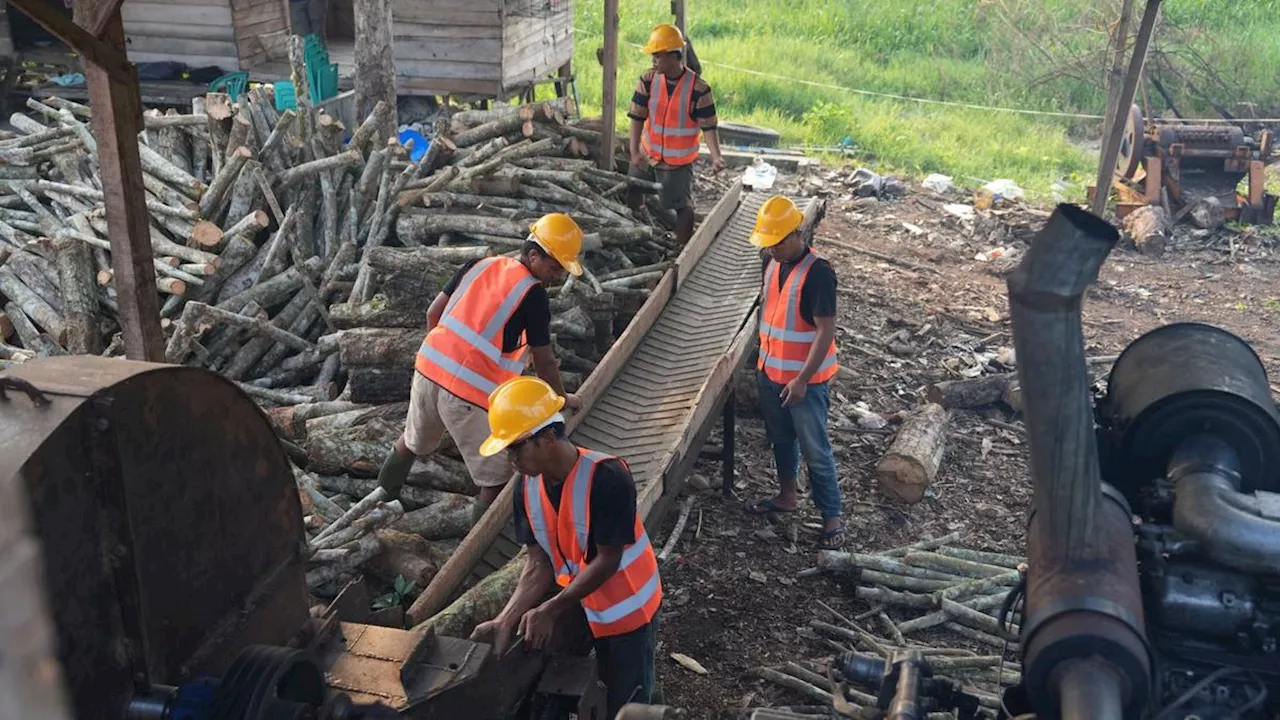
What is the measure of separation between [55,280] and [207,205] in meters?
1.34

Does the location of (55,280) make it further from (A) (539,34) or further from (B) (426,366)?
(A) (539,34)

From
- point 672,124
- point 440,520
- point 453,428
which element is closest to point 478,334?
point 453,428

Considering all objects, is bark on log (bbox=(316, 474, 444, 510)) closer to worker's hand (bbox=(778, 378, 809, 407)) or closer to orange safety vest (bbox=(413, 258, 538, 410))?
orange safety vest (bbox=(413, 258, 538, 410))

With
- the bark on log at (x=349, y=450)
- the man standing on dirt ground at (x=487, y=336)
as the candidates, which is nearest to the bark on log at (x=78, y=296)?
the bark on log at (x=349, y=450)

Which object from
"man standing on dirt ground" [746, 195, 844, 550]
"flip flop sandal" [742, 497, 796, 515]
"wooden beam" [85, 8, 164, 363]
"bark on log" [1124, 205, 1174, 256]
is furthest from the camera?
"bark on log" [1124, 205, 1174, 256]

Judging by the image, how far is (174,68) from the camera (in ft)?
50.0

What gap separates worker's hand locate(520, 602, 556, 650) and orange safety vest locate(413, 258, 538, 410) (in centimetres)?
188

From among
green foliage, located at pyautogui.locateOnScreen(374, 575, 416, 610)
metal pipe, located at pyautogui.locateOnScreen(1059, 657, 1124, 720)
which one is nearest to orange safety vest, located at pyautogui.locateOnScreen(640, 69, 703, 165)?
green foliage, located at pyautogui.locateOnScreen(374, 575, 416, 610)

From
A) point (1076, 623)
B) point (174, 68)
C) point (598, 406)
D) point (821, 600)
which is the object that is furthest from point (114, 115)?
point (174, 68)

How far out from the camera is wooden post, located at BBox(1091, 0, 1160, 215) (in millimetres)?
10062

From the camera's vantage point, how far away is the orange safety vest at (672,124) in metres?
10.3

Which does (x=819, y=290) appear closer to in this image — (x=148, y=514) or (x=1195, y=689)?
(x=1195, y=689)

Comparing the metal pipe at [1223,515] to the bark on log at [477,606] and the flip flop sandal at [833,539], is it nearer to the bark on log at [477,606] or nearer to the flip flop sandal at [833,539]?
the bark on log at [477,606]

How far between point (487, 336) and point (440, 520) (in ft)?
4.54
